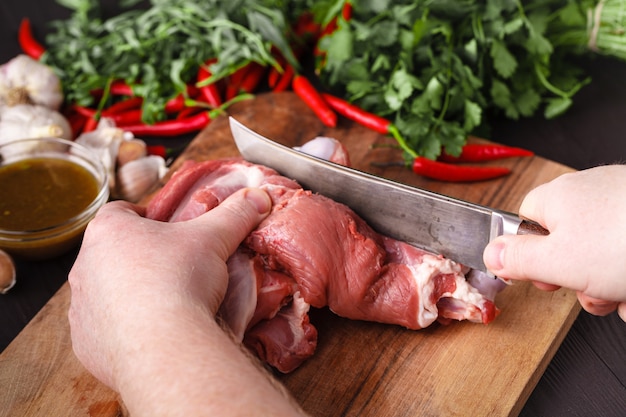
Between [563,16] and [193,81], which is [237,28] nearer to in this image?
[193,81]

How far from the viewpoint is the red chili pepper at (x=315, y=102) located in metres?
3.86

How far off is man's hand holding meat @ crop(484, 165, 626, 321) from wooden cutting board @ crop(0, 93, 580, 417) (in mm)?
515

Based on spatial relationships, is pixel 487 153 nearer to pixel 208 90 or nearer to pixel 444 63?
pixel 444 63

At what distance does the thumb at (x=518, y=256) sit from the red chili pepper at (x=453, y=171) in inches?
46.1

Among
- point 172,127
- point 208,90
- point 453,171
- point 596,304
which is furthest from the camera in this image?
point 208,90

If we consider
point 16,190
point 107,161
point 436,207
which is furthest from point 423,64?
point 16,190

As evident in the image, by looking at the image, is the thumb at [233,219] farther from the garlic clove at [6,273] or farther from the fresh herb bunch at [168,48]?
the fresh herb bunch at [168,48]

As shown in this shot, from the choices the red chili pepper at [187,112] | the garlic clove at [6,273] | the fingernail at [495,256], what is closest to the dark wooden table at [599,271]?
the garlic clove at [6,273]

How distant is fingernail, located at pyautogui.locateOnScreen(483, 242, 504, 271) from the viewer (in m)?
2.31

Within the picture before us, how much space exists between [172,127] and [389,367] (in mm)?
2260

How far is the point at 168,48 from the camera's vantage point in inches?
175

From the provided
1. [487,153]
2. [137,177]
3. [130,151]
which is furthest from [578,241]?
[130,151]

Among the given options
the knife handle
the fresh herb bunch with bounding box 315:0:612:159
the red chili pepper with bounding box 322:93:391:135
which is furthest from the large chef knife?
the red chili pepper with bounding box 322:93:391:135

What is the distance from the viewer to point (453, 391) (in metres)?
2.59
